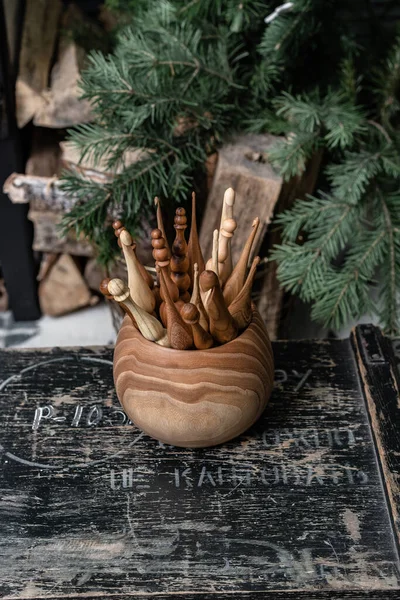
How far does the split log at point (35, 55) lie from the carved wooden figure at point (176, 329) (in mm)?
851

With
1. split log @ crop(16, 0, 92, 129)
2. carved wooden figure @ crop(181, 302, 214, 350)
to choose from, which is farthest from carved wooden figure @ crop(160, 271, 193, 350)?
split log @ crop(16, 0, 92, 129)

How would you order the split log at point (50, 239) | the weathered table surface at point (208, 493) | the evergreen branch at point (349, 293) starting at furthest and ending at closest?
the split log at point (50, 239)
the evergreen branch at point (349, 293)
the weathered table surface at point (208, 493)

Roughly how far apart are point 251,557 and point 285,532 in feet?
0.15

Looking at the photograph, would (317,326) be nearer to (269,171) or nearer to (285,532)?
(269,171)

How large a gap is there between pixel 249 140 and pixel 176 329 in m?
0.56

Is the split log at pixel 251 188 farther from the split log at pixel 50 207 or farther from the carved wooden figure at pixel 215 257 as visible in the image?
the carved wooden figure at pixel 215 257

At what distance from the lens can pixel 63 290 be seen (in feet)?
5.43

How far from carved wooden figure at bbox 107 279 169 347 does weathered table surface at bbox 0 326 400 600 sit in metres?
0.15

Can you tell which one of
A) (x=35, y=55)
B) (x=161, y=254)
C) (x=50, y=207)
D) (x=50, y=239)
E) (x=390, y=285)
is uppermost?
(x=161, y=254)

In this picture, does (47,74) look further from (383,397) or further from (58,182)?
(383,397)

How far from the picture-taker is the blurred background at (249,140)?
1.08 meters

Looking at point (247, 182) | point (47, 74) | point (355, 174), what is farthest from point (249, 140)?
point (47, 74)

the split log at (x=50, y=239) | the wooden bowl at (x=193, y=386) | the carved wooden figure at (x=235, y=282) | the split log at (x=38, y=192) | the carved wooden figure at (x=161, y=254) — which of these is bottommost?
the split log at (x=50, y=239)

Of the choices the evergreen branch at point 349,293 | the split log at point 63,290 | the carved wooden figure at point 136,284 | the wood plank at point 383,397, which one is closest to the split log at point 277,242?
the evergreen branch at point 349,293
